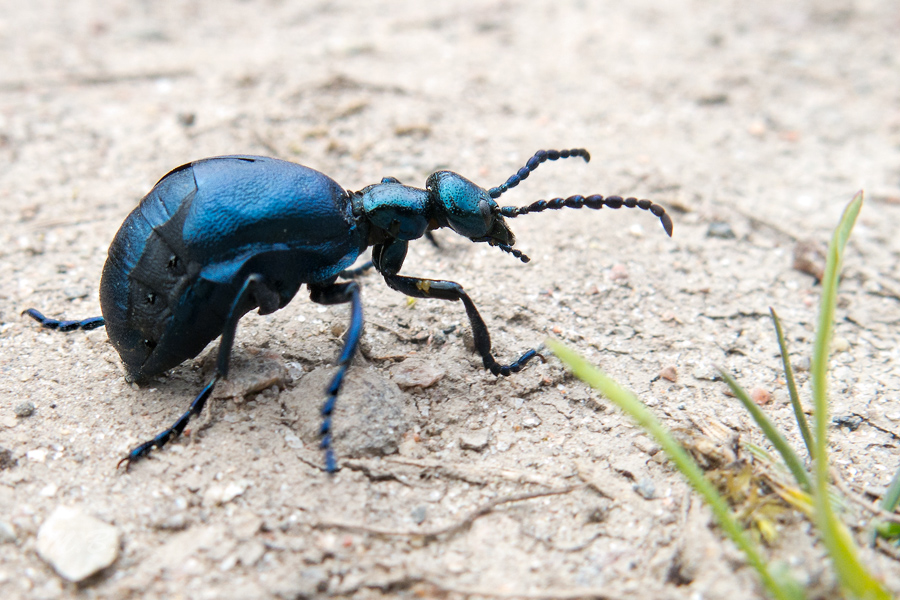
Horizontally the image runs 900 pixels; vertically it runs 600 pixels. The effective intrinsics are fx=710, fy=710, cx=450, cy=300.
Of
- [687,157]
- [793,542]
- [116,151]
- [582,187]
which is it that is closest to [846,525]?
[793,542]

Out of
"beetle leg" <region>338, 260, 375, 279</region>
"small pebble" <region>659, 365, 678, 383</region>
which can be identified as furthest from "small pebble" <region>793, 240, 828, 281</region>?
"beetle leg" <region>338, 260, 375, 279</region>

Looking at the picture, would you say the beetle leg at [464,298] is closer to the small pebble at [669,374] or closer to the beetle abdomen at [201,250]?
the beetle abdomen at [201,250]

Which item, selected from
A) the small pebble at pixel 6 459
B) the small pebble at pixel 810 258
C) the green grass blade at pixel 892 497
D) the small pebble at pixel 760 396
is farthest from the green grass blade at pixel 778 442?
the small pebble at pixel 6 459

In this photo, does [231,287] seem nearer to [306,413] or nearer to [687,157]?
[306,413]

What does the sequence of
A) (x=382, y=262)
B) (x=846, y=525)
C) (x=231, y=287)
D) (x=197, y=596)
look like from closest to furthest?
(x=197, y=596), (x=846, y=525), (x=231, y=287), (x=382, y=262)

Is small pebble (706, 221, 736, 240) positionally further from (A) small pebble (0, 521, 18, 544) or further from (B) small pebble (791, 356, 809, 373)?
(A) small pebble (0, 521, 18, 544)

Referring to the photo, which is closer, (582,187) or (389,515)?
(389,515)
